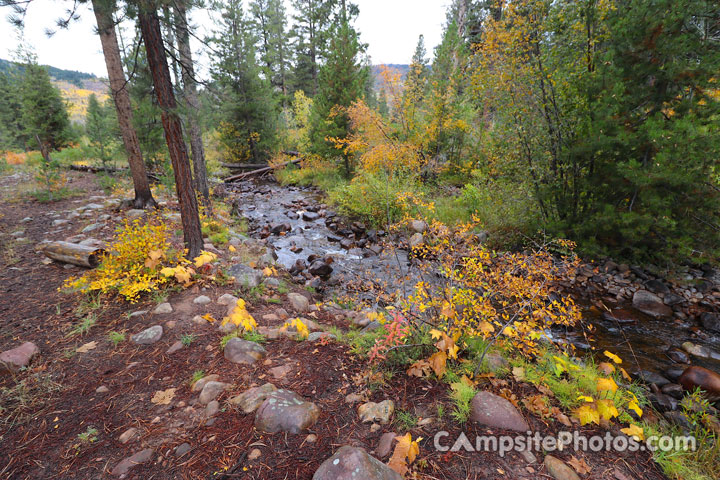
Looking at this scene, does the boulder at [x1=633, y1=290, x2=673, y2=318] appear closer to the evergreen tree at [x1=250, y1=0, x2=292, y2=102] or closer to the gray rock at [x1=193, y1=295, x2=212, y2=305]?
the gray rock at [x1=193, y1=295, x2=212, y2=305]

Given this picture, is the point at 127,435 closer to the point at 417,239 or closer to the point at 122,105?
the point at 417,239

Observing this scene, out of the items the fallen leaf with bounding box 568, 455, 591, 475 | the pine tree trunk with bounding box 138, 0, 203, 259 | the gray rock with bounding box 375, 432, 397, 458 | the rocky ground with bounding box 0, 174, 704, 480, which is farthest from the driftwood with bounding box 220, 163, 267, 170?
the fallen leaf with bounding box 568, 455, 591, 475

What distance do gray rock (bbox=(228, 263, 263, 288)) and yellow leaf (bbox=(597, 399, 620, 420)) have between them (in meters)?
4.50

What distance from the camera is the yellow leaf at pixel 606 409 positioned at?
7.36 ft

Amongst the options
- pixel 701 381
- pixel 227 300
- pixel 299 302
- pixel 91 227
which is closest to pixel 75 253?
pixel 91 227

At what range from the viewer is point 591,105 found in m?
5.50

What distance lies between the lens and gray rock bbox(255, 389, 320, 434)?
223 centimetres

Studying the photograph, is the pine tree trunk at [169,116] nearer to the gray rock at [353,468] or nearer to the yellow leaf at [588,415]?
the gray rock at [353,468]

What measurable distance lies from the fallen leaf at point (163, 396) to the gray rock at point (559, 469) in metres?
3.02

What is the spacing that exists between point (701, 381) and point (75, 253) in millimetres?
8947

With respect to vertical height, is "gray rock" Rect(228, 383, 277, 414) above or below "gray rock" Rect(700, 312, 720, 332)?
above

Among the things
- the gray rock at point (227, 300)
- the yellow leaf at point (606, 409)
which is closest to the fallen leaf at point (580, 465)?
the yellow leaf at point (606, 409)

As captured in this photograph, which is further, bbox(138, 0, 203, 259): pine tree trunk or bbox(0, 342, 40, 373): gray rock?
bbox(138, 0, 203, 259): pine tree trunk

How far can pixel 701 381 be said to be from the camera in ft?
11.4
